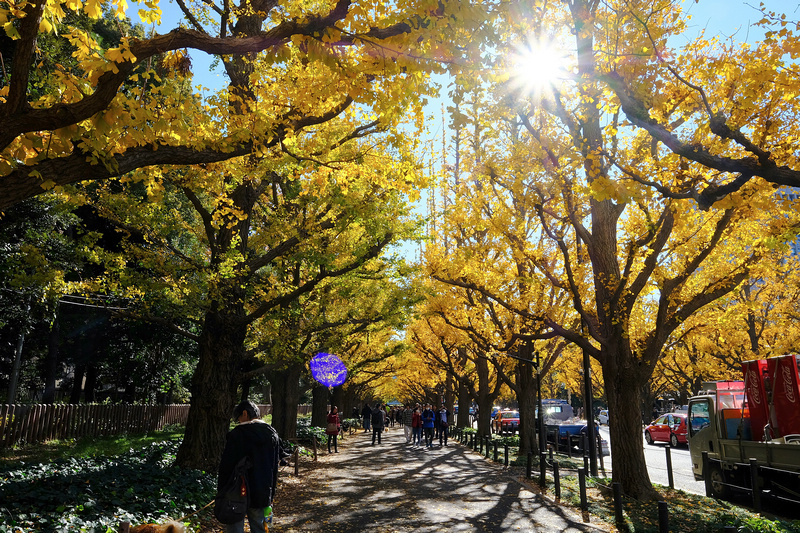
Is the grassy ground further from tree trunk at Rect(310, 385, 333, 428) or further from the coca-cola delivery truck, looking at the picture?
tree trunk at Rect(310, 385, 333, 428)

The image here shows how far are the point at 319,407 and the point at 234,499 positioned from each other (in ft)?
72.1

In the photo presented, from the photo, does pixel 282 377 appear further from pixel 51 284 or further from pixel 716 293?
pixel 716 293

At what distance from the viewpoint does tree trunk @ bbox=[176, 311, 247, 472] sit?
34.4ft

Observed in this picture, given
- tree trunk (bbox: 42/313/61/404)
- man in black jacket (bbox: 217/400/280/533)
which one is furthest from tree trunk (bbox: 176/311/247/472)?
tree trunk (bbox: 42/313/61/404)

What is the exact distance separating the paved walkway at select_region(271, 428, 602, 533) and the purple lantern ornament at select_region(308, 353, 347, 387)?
5.79m

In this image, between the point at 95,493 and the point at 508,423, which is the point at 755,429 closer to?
the point at 95,493

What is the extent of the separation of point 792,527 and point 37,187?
8.87m

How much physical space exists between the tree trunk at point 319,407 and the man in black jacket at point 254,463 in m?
20.9

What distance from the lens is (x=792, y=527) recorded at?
6223 mm

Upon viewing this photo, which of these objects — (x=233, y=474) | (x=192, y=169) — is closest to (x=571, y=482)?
(x=233, y=474)

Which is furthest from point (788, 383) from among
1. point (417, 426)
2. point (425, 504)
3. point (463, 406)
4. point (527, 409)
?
point (463, 406)

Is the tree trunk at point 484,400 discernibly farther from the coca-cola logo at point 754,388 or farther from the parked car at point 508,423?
the coca-cola logo at point 754,388

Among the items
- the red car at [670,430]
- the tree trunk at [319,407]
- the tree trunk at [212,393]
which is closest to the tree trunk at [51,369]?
the tree trunk at [319,407]

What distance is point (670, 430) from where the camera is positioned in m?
26.8
